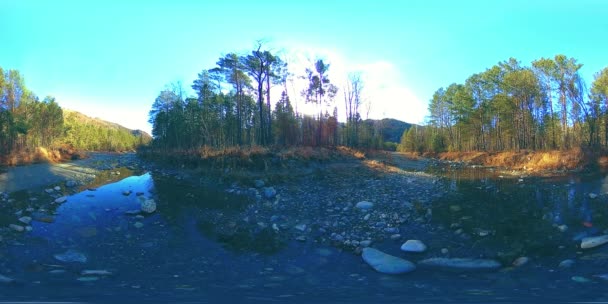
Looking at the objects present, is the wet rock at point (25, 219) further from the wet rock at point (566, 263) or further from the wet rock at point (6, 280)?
the wet rock at point (566, 263)

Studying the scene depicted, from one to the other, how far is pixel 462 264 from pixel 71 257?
7735 mm

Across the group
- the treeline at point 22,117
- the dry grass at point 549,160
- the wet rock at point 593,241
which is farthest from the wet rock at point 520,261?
the treeline at point 22,117

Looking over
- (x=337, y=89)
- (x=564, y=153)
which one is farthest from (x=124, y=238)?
(x=337, y=89)

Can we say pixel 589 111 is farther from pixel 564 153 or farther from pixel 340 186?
pixel 340 186

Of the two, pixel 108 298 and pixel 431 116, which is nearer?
pixel 108 298

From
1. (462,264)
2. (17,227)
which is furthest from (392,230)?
(17,227)

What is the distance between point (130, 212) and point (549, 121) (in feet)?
174

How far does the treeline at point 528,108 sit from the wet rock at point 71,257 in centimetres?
3626

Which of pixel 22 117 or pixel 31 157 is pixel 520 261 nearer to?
pixel 31 157

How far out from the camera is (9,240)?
24.0 feet

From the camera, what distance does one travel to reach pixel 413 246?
7.08 meters

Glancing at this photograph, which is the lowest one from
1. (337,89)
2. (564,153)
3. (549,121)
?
(564,153)

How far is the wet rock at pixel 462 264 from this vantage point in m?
5.94

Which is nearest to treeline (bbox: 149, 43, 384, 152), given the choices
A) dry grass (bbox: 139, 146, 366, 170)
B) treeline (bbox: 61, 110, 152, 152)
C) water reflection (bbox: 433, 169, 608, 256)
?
Result: dry grass (bbox: 139, 146, 366, 170)
